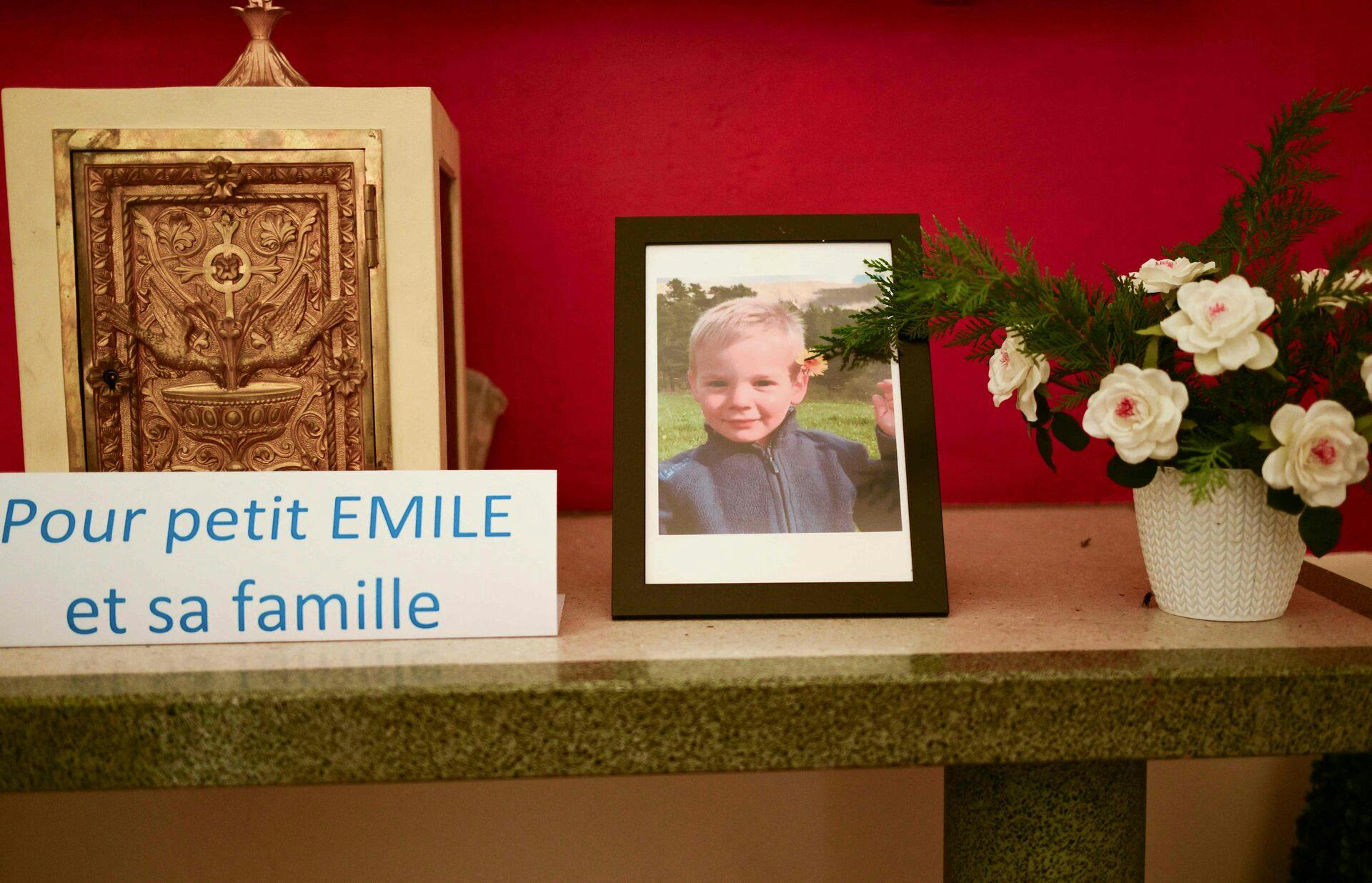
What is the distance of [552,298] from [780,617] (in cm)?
59

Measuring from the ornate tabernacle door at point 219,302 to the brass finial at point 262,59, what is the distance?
0.34ft

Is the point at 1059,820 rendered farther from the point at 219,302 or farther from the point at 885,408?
the point at 219,302

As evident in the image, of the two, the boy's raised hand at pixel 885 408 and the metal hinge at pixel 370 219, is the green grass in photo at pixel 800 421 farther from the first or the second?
the metal hinge at pixel 370 219

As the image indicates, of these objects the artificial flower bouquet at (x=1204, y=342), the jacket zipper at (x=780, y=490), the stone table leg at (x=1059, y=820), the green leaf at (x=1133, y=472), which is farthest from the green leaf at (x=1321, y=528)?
the jacket zipper at (x=780, y=490)

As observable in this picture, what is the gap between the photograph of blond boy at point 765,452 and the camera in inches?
31.7

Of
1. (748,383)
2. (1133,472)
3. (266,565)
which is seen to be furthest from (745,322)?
(266,565)

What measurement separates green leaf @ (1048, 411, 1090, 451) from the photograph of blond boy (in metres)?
0.13

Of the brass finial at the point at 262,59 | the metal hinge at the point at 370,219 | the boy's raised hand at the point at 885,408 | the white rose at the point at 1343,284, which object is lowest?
the boy's raised hand at the point at 885,408

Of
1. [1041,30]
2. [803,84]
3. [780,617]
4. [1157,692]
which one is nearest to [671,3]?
[803,84]

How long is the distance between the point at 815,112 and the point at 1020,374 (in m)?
0.57

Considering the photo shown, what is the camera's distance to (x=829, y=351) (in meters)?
0.83

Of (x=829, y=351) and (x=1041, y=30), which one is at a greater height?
(x=1041, y=30)

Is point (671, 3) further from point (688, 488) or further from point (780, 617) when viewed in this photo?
point (780, 617)

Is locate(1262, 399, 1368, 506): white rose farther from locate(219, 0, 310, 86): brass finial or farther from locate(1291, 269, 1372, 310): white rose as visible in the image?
locate(219, 0, 310, 86): brass finial
